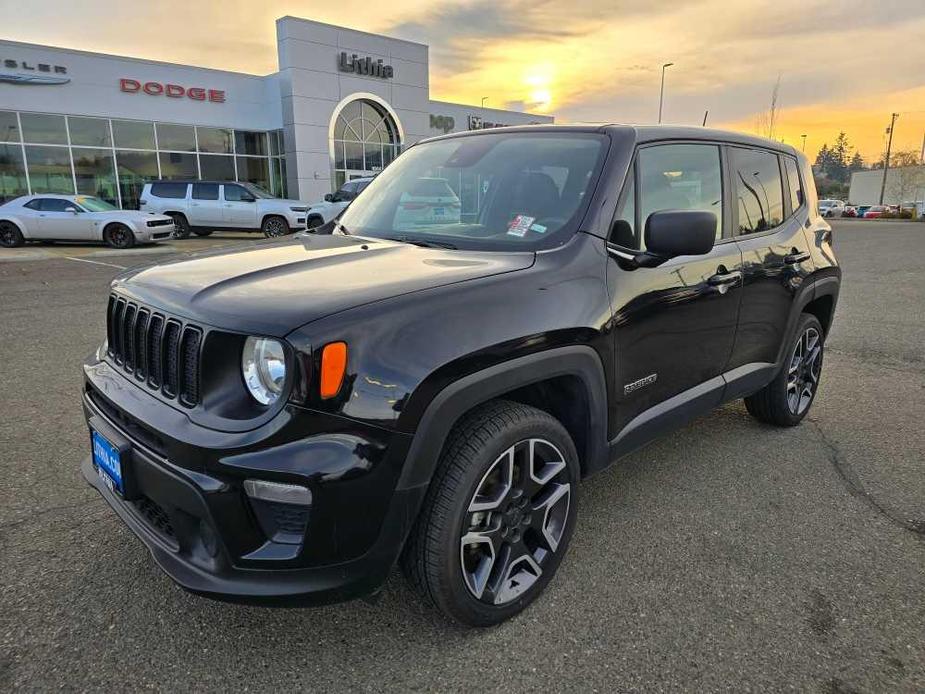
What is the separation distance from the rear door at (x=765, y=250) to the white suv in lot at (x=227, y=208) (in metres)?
Result: 16.7

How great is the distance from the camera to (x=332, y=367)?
1808 millimetres

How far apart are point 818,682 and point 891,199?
Result: 95.3 metres

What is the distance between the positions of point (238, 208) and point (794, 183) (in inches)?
694

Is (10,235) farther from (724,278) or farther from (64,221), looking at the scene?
(724,278)

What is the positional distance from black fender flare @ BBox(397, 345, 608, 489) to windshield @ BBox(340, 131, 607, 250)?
1.76 feet

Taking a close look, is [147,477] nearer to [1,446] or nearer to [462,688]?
[462,688]

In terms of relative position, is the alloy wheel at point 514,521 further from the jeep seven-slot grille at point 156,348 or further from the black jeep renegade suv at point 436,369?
the jeep seven-slot grille at point 156,348

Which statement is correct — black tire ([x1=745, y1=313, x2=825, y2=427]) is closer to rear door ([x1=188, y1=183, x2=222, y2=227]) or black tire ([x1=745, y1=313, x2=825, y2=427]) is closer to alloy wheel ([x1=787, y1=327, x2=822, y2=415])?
alloy wheel ([x1=787, y1=327, x2=822, y2=415])

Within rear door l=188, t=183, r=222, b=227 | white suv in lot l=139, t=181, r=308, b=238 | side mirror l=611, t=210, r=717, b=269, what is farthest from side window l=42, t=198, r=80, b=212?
side mirror l=611, t=210, r=717, b=269

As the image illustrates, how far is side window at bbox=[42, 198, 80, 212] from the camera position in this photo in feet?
53.9

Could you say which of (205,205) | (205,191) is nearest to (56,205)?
(205,205)

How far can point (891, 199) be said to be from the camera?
79438mm

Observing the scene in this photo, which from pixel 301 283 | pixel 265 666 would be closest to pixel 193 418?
pixel 301 283

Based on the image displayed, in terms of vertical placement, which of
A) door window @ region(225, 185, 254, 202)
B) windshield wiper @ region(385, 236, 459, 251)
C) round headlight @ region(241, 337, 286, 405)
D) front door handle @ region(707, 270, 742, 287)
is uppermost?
door window @ region(225, 185, 254, 202)
